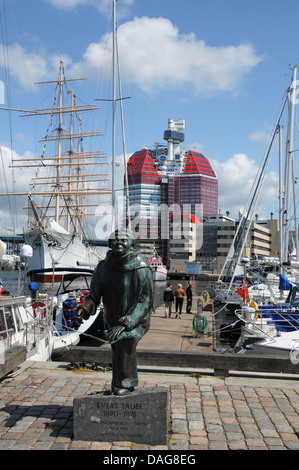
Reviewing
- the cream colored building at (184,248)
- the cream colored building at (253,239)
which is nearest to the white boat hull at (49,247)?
the cream colored building at (253,239)

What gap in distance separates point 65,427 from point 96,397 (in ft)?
2.80

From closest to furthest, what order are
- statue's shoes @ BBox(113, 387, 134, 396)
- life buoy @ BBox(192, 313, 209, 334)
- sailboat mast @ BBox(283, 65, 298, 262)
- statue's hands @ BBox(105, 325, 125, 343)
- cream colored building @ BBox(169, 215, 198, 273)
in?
statue's hands @ BBox(105, 325, 125, 343) < statue's shoes @ BBox(113, 387, 134, 396) < life buoy @ BBox(192, 313, 209, 334) < sailboat mast @ BBox(283, 65, 298, 262) < cream colored building @ BBox(169, 215, 198, 273)

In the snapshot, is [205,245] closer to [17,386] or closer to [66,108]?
[66,108]

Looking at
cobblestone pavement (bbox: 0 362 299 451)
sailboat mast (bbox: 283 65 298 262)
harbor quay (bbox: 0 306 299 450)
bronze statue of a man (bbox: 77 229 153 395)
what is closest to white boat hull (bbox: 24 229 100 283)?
sailboat mast (bbox: 283 65 298 262)

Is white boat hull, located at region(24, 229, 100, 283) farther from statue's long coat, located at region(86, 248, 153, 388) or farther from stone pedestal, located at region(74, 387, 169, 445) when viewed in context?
stone pedestal, located at region(74, 387, 169, 445)

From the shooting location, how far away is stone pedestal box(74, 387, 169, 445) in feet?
17.6

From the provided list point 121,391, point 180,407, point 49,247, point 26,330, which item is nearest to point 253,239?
point 49,247

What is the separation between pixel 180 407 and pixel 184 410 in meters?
0.14

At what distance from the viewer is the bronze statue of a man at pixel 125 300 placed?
5508mm

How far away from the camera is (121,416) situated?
17.7 ft

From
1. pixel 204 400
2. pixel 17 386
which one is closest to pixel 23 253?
pixel 17 386

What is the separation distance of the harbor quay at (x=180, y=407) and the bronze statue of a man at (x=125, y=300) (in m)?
Result: 0.85

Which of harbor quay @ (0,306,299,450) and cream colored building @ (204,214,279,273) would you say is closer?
harbor quay @ (0,306,299,450)

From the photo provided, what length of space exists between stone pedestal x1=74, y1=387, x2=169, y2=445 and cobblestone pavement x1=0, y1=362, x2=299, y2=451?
0.36 ft
